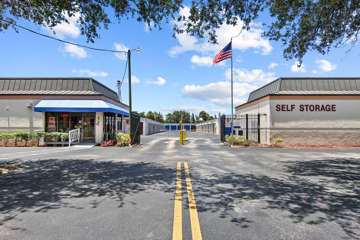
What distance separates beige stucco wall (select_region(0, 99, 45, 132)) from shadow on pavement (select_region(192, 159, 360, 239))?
659 inches

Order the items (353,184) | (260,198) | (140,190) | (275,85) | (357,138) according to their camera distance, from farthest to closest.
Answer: (275,85)
(357,138)
(353,184)
(140,190)
(260,198)

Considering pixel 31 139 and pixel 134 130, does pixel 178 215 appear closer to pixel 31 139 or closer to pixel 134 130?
pixel 134 130

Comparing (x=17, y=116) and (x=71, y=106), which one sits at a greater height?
(x=71, y=106)

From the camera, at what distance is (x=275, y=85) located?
18797 millimetres

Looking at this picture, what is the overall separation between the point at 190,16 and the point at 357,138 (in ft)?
58.9

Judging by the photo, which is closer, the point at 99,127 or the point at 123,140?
the point at 123,140

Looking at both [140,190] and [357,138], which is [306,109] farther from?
[140,190]

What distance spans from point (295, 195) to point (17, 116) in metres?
20.9

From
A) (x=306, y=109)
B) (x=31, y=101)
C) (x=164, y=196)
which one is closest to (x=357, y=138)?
(x=306, y=109)

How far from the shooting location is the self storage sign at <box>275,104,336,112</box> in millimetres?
16484

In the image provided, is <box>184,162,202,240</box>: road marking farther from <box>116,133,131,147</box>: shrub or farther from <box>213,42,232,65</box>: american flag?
<box>213,42,232,65</box>: american flag

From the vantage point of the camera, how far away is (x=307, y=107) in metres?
16.5

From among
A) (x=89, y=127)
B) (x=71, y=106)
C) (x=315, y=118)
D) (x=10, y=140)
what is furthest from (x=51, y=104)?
(x=315, y=118)

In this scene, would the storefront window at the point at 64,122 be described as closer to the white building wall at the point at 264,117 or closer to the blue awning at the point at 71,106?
the blue awning at the point at 71,106
